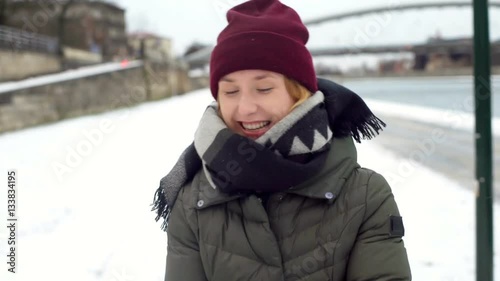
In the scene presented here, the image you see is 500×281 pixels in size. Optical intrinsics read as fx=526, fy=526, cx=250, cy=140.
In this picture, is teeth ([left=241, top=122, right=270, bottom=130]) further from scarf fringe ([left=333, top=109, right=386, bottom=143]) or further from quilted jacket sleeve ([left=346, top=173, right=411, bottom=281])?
quilted jacket sleeve ([left=346, top=173, right=411, bottom=281])

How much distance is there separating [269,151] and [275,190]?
12cm

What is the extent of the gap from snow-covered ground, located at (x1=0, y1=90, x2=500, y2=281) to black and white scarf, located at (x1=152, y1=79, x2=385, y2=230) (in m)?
2.67

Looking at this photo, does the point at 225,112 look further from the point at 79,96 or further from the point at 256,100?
the point at 79,96

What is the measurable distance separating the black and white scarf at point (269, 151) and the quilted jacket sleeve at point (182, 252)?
8 centimetres

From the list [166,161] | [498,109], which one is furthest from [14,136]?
[498,109]

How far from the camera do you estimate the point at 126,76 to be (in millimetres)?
21531

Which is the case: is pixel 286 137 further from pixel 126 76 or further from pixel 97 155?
pixel 126 76

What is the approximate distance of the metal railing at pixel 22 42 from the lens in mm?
18127

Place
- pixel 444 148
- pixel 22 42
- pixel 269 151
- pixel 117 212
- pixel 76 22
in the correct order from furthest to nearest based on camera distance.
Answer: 1. pixel 76 22
2. pixel 22 42
3. pixel 444 148
4. pixel 117 212
5. pixel 269 151

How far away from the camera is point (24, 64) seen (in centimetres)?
1895

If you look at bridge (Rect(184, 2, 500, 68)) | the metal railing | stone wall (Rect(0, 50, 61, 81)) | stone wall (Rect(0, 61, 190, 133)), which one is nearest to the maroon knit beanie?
stone wall (Rect(0, 61, 190, 133))

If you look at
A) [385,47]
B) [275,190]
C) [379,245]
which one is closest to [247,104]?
[275,190]

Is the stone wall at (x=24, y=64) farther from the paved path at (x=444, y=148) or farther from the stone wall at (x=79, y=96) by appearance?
the paved path at (x=444, y=148)

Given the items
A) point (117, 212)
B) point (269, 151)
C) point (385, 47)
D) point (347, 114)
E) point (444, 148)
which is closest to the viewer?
point (269, 151)
